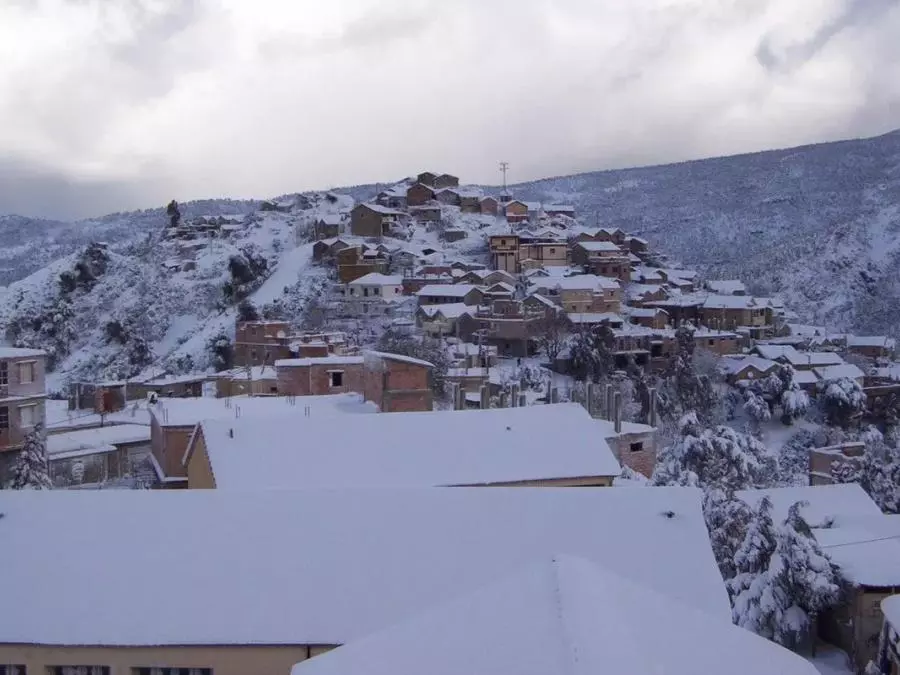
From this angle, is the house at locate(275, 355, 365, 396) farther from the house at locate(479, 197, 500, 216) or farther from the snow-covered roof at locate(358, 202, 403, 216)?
the house at locate(479, 197, 500, 216)

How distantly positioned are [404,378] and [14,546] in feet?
48.2

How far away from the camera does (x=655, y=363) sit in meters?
50.6

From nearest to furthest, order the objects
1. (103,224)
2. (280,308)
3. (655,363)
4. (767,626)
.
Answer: (767,626) → (655,363) → (280,308) → (103,224)

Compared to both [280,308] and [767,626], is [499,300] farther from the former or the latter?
[767,626]

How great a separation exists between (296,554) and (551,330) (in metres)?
40.3

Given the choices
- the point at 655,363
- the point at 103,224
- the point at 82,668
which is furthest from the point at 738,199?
the point at 82,668

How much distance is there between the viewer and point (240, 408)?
92.0 ft

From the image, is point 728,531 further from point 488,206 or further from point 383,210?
point 488,206

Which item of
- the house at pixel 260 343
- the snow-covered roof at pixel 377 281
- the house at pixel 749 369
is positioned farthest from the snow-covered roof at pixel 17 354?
the house at pixel 749 369

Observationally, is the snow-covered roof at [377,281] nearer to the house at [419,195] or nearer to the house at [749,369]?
the house at [419,195]

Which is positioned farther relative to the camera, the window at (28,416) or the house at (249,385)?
the house at (249,385)

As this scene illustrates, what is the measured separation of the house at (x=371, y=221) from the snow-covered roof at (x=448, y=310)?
58.4ft

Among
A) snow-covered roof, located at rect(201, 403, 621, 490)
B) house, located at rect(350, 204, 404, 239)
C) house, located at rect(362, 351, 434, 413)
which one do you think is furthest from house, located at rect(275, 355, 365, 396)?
house, located at rect(350, 204, 404, 239)

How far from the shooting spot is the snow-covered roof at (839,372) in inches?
1863
